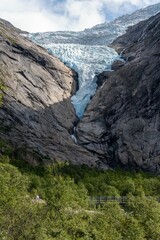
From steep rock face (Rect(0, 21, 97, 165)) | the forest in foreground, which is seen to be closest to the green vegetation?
the forest in foreground

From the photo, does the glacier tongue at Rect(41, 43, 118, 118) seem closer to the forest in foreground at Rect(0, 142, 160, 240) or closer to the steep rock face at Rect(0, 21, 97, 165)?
the steep rock face at Rect(0, 21, 97, 165)

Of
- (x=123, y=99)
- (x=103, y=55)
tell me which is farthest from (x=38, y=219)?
(x=103, y=55)

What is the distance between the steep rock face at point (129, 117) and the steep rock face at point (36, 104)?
6.09m

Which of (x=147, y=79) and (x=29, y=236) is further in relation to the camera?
(x=147, y=79)

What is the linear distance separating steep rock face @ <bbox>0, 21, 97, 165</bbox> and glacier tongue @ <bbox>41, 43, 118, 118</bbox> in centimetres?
330

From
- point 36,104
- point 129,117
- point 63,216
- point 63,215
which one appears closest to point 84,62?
point 36,104

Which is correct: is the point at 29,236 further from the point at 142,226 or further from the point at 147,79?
the point at 147,79

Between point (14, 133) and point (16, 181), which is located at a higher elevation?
point (16, 181)

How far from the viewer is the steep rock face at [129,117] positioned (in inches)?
3938

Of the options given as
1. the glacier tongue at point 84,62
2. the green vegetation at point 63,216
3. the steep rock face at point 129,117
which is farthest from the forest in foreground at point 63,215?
the glacier tongue at point 84,62

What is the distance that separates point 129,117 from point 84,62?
168 ft

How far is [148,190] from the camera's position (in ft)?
265

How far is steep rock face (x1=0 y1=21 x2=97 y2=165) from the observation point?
95.8 metres

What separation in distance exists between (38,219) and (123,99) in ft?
266
